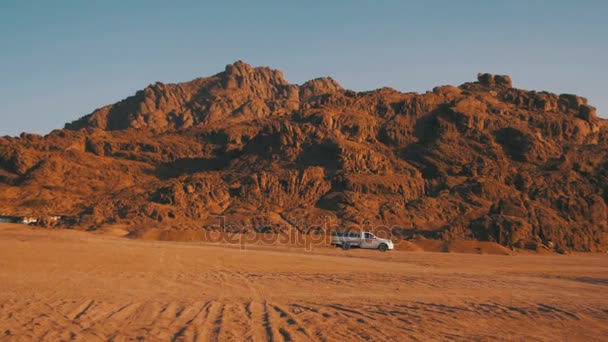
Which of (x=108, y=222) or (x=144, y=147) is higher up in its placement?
(x=144, y=147)

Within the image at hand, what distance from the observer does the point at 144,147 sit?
7406 centimetres

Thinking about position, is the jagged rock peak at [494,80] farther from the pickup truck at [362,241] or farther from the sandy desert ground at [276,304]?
the sandy desert ground at [276,304]

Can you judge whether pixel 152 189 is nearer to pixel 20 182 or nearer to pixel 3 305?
pixel 20 182

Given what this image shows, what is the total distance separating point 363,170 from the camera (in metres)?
62.1

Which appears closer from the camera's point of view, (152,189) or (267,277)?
(267,277)

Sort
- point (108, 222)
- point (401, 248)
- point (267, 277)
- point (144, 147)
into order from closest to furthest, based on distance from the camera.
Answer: point (267, 277) → point (401, 248) → point (108, 222) → point (144, 147)

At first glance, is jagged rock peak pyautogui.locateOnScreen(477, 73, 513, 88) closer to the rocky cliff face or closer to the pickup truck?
the rocky cliff face

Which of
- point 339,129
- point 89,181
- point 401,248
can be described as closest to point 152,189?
point 89,181

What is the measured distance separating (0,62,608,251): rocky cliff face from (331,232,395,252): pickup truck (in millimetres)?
11725

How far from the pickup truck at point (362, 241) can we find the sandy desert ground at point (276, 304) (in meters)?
15.0

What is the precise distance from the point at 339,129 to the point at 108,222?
29.6 meters

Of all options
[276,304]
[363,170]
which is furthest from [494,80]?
[276,304]

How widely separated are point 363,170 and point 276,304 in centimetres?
5090

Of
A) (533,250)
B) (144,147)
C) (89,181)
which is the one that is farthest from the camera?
(144,147)
